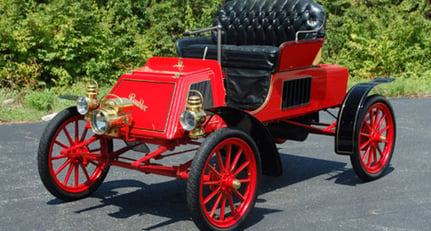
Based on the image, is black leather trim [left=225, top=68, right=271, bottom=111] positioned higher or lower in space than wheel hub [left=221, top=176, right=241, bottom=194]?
higher

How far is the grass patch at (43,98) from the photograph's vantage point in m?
8.88

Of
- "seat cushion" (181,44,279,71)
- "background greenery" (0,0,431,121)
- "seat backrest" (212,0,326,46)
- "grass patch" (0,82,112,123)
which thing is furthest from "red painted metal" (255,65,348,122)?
"background greenery" (0,0,431,121)

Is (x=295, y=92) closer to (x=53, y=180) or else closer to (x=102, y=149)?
(x=102, y=149)

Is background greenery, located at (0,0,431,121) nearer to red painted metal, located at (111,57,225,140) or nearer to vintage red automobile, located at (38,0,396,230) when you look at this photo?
vintage red automobile, located at (38,0,396,230)

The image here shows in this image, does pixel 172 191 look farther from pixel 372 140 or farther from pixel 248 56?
pixel 372 140

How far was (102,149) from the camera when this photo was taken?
527 cm

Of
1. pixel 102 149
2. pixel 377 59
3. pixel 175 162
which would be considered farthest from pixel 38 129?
pixel 377 59

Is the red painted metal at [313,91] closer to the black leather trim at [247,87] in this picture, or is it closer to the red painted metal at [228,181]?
the black leather trim at [247,87]

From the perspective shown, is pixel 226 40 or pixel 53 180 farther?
pixel 226 40

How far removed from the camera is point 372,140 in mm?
5961

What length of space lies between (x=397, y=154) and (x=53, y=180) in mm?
3856

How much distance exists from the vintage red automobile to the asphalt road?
0.21 meters

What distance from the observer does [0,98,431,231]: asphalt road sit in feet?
15.4

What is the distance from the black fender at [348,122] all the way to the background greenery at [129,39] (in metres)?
5.19
